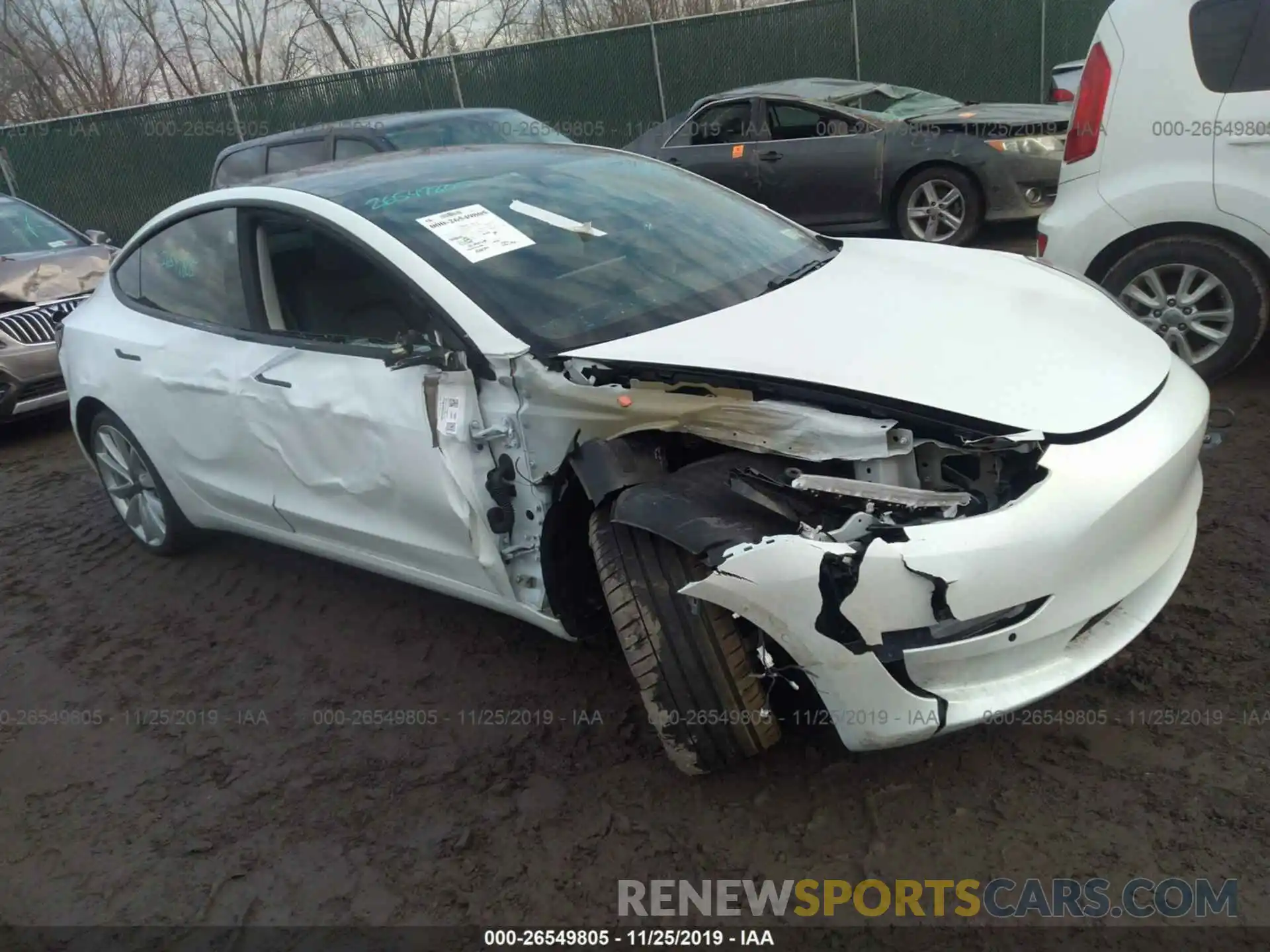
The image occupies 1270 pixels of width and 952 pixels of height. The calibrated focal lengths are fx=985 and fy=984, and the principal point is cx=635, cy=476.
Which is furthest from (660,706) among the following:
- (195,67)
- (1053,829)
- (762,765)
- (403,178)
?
(195,67)

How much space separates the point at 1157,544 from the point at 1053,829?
2.35 ft

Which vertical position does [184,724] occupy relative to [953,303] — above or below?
below

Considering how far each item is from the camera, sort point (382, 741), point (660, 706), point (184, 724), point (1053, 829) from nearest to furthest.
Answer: point (1053, 829) < point (660, 706) < point (382, 741) < point (184, 724)

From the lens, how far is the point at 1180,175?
163 inches

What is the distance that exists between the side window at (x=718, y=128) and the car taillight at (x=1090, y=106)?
4.48 m


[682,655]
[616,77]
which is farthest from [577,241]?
[616,77]

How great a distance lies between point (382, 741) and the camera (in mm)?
2965

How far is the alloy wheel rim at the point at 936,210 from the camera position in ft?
25.2

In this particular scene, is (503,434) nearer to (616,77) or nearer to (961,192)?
(961,192)

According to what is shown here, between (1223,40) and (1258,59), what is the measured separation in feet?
0.53

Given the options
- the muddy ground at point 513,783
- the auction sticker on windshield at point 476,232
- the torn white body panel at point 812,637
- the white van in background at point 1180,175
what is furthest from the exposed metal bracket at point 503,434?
the white van in background at point 1180,175

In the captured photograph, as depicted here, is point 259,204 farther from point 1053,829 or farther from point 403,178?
point 1053,829

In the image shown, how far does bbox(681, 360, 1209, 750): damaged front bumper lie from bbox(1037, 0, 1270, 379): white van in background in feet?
7.86

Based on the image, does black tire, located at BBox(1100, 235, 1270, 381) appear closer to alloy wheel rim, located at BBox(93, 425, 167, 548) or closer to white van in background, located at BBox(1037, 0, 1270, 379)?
white van in background, located at BBox(1037, 0, 1270, 379)
